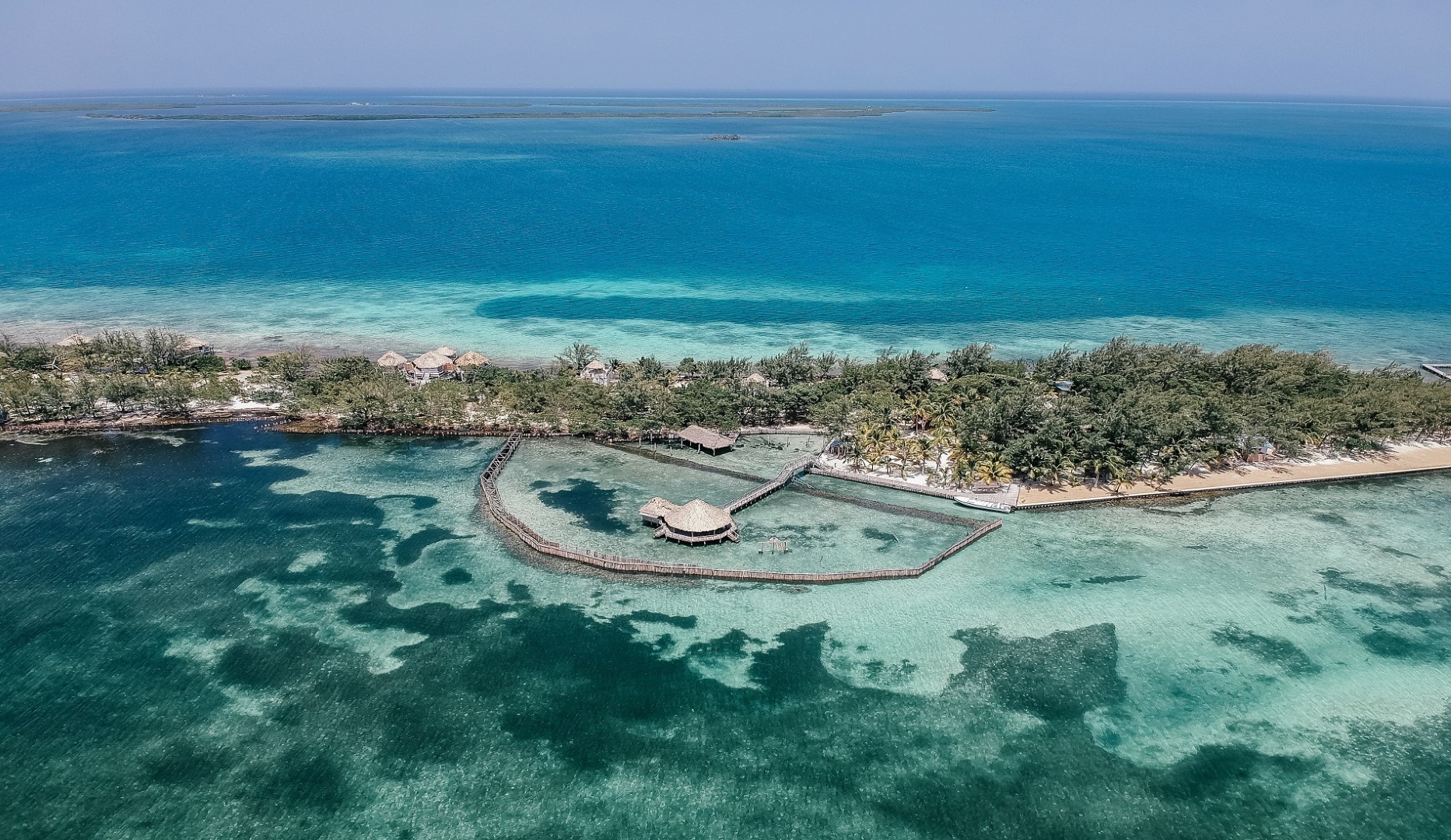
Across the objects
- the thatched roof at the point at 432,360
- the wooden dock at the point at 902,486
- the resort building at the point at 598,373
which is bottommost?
the wooden dock at the point at 902,486

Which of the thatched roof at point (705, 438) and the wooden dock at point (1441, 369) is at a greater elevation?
the wooden dock at point (1441, 369)

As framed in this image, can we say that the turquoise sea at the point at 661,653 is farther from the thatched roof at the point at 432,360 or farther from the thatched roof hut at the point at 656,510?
the thatched roof at the point at 432,360

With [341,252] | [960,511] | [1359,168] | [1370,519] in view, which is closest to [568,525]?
[960,511]

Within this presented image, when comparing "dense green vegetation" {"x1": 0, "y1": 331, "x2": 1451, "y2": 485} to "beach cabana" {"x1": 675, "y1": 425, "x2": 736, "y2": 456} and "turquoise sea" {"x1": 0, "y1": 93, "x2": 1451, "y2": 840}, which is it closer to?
"beach cabana" {"x1": 675, "y1": 425, "x2": 736, "y2": 456}

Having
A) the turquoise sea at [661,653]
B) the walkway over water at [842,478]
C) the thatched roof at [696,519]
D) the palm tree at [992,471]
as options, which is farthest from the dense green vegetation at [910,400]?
the thatched roof at [696,519]

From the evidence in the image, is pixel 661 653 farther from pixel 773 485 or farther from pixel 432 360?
pixel 432 360

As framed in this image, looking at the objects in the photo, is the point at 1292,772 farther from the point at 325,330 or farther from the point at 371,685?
the point at 325,330

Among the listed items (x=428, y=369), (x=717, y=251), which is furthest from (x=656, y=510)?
(x=717, y=251)
